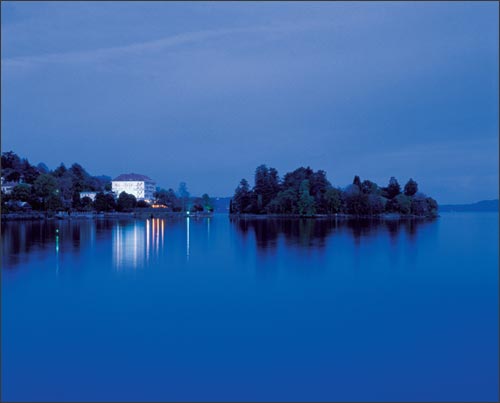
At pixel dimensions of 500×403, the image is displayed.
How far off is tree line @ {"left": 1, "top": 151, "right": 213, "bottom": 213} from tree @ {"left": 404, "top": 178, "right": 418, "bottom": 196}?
43707 mm

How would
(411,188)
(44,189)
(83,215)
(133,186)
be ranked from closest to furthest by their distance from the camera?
(44,189), (83,215), (411,188), (133,186)

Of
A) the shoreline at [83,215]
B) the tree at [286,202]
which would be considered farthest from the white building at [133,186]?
the tree at [286,202]

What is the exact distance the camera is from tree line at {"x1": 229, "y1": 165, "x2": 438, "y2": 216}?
7069 centimetres

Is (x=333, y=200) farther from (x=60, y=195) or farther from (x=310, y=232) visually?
(x=60, y=195)

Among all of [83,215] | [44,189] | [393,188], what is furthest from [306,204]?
[44,189]

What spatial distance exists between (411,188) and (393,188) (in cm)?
292

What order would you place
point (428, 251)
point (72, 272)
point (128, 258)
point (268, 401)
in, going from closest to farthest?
point (268, 401), point (72, 272), point (128, 258), point (428, 251)

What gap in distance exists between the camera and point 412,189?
8038cm

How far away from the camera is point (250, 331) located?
31.1 feet

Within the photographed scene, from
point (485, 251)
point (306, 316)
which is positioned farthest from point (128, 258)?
point (485, 251)

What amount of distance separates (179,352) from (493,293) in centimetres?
991

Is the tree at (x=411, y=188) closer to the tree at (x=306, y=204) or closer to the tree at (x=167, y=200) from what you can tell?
the tree at (x=306, y=204)

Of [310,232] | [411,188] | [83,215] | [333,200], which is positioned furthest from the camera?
[411,188]

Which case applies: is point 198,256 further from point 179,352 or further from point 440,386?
point 440,386
